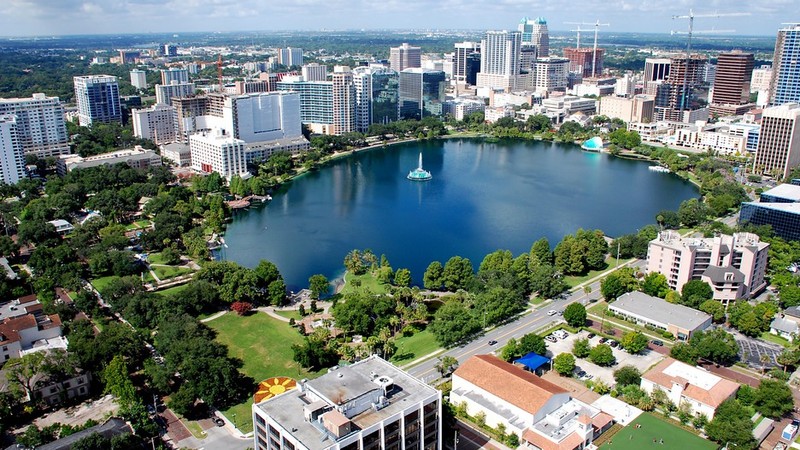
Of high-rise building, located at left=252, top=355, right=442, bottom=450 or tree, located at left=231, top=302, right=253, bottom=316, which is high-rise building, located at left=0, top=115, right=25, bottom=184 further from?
high-rise building, located at left=252, top=355, right=442, bottom=450

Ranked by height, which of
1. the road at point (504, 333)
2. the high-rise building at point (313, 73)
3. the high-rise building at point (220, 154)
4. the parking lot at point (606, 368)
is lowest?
the parking lot at point (606, 368)

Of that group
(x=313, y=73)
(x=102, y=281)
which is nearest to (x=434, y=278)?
(x=102, y=281)

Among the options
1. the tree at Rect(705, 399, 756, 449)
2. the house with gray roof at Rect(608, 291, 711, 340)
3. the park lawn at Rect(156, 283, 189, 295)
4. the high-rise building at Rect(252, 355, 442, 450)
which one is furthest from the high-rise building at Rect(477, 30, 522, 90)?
the high-rise building at Rect(252, 355, 442, 450)

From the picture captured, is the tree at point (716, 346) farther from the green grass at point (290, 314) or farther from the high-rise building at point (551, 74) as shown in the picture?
the high-rise building at point (551, 74)

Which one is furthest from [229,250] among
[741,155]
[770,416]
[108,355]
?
[741,155]

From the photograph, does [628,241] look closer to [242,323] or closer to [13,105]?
[242,323]

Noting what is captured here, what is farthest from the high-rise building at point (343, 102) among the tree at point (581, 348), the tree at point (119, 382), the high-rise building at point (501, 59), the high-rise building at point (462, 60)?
the tree at point (119, 382)
